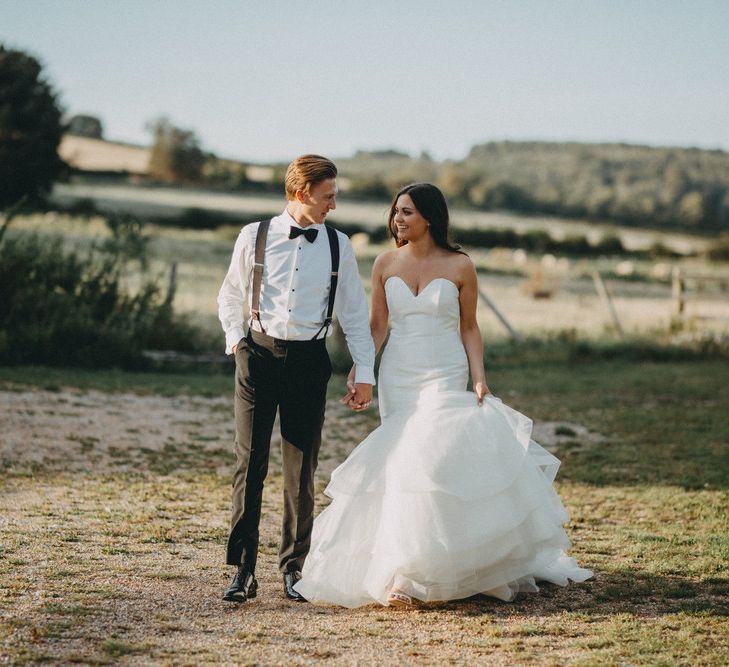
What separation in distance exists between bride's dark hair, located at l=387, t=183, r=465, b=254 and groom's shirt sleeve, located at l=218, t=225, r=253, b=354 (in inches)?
35.3

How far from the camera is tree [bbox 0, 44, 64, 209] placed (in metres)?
37.6

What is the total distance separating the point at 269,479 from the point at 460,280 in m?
4.02

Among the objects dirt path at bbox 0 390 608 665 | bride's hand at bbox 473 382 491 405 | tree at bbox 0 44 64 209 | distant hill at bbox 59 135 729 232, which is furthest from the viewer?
distant hill at bbox 59 135 729 232

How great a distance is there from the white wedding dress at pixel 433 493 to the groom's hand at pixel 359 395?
0.18m

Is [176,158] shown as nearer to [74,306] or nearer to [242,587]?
[74,306]

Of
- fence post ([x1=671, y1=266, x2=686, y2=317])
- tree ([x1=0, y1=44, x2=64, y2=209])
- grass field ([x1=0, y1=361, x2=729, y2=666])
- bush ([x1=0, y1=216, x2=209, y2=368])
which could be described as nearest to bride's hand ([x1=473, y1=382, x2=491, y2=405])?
grass field ([x1=0, y1=361, x2=729, y2=666])

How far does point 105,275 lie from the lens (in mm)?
15703

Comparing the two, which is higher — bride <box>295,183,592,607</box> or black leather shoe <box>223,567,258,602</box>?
bride <box>295,183,592,607</box>

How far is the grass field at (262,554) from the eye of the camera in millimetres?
4289

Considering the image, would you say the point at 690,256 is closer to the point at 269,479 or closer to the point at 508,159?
the point at 508,159

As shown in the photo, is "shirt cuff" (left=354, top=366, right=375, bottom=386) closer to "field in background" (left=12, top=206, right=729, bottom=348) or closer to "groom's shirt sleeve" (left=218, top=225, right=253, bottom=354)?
"groom's shirt sleeve" (left=218, top=225, right=253, bottom=354)

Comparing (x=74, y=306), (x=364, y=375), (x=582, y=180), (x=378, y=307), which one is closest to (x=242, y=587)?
(x=364, y=375)

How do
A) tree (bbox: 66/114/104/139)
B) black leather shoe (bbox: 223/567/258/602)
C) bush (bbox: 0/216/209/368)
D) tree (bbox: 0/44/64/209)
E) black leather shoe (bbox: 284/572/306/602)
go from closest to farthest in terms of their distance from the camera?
black leather shoe (bbox: 223/567/258/602)
black leather shoe (bbox: 284/572/306/602)
bush (bbox: 0/216/209/368)
tree (bbox: 0/44/64/209)
tree (bbox: 66/114/104/139)

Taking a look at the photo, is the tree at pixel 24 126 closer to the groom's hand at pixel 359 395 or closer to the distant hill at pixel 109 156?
the distant hill at pixel 109 156
